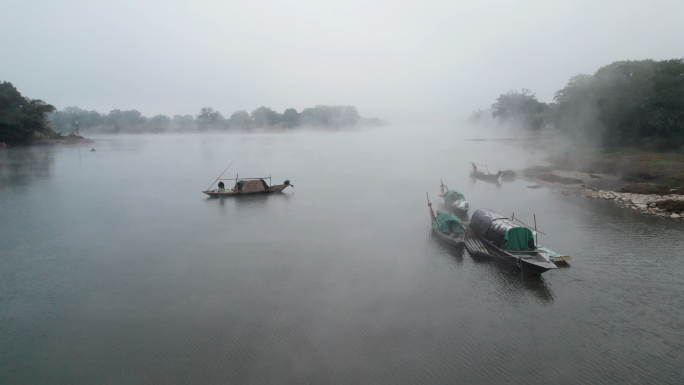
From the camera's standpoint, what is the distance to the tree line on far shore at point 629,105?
24.2 m

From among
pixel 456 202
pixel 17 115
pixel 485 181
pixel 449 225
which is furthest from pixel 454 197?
pixel 17 115

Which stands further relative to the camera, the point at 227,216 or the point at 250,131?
the point at 250,131

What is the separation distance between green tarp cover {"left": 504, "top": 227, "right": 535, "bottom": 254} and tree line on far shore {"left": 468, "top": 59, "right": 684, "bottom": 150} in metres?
21.8

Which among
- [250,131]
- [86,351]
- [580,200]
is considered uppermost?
[250,131]

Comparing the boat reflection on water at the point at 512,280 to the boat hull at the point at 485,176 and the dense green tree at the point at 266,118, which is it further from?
the dense green tree at the point at 266,118

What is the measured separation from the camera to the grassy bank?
58.3ft

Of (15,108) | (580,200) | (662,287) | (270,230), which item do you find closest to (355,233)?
(270,230)

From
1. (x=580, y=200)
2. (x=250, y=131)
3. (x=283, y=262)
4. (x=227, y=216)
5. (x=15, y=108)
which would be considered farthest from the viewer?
(x=250, y=131)

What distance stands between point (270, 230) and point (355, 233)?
3.29 m

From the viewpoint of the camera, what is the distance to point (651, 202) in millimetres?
15359

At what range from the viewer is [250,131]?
94.4 metres

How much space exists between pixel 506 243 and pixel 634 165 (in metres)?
18.2

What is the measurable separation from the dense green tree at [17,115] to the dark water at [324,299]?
30391 mm

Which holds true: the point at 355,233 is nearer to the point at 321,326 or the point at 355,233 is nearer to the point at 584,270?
the point at 321,326
